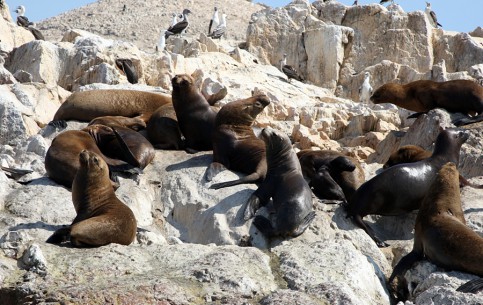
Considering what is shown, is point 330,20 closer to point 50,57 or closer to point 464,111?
point 50,57

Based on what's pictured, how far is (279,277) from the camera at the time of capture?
Result: 335 inches

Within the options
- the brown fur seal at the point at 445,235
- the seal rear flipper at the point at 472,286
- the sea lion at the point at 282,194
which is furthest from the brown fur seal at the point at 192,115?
the seal rear flipper at the point at 472,286

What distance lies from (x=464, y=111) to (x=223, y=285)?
25.2 ft

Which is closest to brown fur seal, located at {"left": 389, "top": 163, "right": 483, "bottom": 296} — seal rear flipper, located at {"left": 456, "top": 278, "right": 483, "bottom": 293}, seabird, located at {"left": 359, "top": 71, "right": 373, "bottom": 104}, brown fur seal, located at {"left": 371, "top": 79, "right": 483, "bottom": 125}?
seal rear flipper, located at {"left": 456, "top": 278, "right": 483, "bottom": 293}

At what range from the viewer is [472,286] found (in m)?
8.41

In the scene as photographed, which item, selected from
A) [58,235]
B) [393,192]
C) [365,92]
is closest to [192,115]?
[393,192]

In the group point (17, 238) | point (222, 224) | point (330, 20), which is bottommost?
point (330, 20)

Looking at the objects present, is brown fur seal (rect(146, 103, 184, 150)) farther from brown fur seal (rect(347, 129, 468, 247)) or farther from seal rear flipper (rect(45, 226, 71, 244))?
seal rear flipper (rect(45, 226, 71, 244))

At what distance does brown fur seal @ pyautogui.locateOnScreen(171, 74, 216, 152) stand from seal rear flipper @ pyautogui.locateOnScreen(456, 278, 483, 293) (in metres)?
5.31

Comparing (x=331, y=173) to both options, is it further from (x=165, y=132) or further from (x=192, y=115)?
(x=165, y=132)

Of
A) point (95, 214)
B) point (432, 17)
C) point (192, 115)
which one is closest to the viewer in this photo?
point (95, 214)

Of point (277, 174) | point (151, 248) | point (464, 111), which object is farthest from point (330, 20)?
point (151, 248)

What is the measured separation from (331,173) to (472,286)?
142 inches

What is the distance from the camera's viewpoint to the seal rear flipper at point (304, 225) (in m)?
10.0
